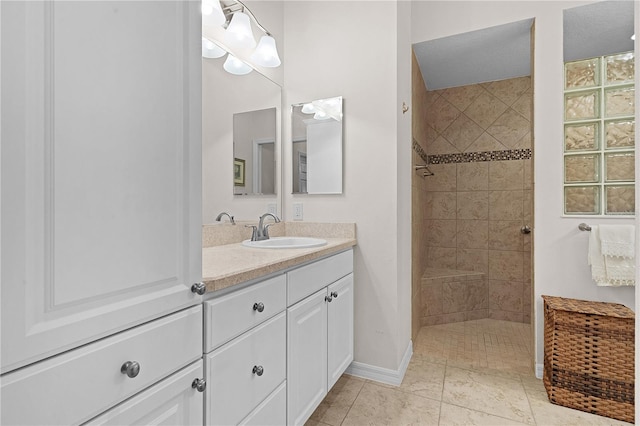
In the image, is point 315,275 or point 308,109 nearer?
point 315,275

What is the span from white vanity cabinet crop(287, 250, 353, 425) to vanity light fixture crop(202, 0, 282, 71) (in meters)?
1.25

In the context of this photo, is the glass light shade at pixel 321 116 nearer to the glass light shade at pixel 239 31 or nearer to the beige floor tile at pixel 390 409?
the glass light shade at pixel 239 31

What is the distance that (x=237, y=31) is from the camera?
5.95 feet

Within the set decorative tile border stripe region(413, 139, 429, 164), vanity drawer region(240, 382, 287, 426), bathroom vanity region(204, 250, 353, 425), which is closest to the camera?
bathroom vanity region(204, 250, 353, 425)

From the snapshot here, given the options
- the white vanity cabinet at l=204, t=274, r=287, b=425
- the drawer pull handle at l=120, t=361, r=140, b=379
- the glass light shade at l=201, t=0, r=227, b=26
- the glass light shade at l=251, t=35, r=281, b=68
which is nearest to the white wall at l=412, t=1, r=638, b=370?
the glass light shade at l=251, t=35, r=281, b=68

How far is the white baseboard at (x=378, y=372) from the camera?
1.99 meters

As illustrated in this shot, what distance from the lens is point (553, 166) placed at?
2041 millimetres

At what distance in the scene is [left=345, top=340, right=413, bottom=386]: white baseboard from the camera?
199 cm

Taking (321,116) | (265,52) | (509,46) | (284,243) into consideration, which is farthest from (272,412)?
(509,46)

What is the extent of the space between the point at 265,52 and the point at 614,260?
A: 7.82ft

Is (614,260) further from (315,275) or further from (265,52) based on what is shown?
(265,52)

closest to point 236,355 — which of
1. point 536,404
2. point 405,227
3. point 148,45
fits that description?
point 148,45

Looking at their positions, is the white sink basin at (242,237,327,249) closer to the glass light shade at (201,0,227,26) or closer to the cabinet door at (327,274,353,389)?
the cabinet door at (327,274,353,389)

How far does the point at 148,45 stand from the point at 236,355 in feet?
2.95
